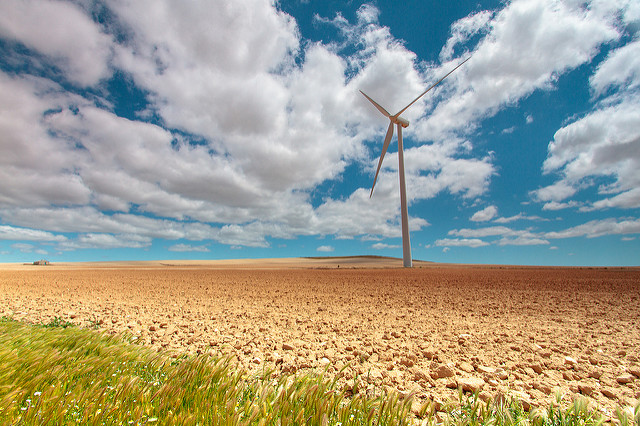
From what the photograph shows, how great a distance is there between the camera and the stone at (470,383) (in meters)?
4.62

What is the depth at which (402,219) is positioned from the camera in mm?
44281

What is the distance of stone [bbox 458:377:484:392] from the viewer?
4.62m

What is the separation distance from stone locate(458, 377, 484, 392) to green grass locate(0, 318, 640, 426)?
0.61m

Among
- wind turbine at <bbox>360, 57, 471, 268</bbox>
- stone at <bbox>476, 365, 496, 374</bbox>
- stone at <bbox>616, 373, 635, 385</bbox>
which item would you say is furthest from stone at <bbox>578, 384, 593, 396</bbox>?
wind turbine at <bbox>360, 57, 471, 268</bbox>

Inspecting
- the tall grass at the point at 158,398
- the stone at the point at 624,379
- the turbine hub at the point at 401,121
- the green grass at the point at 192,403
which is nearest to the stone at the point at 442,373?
the green grass at the point at 192,403

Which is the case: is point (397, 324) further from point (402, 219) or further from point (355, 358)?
point (402, 219)

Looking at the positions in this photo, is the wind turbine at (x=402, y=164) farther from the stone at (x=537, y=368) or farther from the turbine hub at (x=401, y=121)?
the stone at (x=537, y=368)

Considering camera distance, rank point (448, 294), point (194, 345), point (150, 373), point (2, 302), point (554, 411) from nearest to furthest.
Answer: point (554, 411) → point (150, 373) → point (194, 345) → point (2, 302) → point (448, 294)

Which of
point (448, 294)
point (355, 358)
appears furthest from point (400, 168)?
point (355, 358)

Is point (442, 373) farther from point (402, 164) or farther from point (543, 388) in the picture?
point (402, 164)

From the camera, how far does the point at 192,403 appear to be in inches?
136

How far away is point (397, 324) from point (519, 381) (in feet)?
12.9

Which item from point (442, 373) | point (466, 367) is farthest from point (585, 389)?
point (442, 373)

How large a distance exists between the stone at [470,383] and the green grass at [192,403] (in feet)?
1.99
